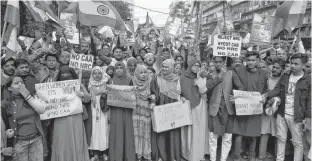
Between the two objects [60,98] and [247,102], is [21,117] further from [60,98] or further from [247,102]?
[247,102]

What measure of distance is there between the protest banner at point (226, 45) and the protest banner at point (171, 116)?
1.18 m

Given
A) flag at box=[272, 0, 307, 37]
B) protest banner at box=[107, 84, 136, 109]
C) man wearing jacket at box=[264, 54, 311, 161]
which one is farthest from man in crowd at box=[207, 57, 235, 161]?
flag at box=[272, 0, 307, 37]

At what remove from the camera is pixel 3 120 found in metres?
3.01

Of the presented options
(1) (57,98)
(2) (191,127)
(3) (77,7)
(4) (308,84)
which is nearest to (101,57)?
(3) (77,7)

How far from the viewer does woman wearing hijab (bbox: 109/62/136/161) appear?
3.94 metres

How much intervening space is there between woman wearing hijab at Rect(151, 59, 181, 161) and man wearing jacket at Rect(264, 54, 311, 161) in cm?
157

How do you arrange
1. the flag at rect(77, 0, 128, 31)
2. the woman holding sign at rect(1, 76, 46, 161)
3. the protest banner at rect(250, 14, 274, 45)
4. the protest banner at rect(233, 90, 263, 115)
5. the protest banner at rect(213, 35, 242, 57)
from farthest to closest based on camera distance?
the protest banner at rect(250, 14, 274, 45)
the flag at rect(77, 0, 128, 31)
the protest banner at rect(213, 35, 242, 57)
the protest banner at rect(233, 90, 263, 115)
the woman holding sign at rect(1, 76, 46, 161)

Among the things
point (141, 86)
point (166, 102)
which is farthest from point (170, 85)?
point (141, 86)

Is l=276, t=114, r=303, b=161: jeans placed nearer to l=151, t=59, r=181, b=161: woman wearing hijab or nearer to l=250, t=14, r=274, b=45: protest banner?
l=151, t=59, r=181, b=161: woman wearing hijab

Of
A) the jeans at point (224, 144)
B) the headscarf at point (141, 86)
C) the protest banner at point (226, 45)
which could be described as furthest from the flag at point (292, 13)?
the headscarf at point (141, 86)

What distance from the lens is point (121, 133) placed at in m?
3.95

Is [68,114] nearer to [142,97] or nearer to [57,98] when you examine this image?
[57,98]

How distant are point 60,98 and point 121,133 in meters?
1.08

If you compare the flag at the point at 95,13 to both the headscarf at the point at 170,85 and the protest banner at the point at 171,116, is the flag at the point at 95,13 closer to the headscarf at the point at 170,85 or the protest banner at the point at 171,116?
the headscarf at the point at 170,85
